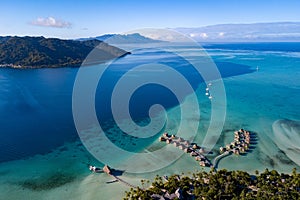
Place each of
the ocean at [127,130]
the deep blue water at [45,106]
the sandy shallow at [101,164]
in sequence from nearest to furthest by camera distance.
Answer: the sandy shallow at [101,164], the ocean at [127,130], the deep blue water at [45,106]

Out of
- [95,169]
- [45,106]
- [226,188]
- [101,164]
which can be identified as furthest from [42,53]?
[226,188]

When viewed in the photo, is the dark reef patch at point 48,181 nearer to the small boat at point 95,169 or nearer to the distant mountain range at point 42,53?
the small boat at point 95,169

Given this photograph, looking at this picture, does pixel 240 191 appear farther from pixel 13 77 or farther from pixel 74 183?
pixel 13 77

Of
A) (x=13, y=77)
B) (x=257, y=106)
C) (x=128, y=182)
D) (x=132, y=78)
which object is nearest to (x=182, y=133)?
(x=128, y=182)

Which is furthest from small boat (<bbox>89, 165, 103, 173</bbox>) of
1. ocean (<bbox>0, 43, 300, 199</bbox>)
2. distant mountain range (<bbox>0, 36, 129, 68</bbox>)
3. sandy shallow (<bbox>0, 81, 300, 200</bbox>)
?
distant mountain range (<bbox>0, 36, 129, 68</bbox>)

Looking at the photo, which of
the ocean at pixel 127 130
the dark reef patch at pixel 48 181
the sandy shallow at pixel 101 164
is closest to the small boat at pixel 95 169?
the sandy shallow at pixel 101 164

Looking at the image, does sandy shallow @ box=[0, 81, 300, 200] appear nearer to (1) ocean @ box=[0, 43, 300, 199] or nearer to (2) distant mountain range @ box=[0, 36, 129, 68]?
(1) ocean @ box=[0, 43, 300, 199]
